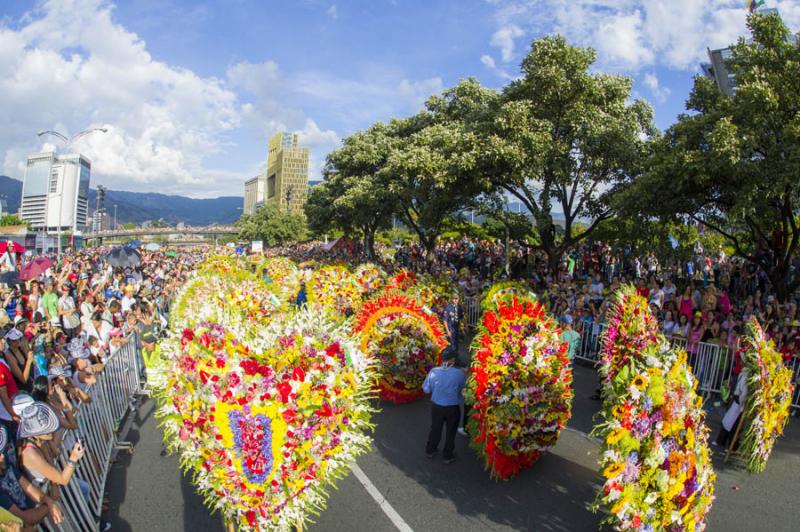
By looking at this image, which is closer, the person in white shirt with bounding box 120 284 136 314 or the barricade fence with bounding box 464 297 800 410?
the barricade fence with bounding box 464 297 800 410

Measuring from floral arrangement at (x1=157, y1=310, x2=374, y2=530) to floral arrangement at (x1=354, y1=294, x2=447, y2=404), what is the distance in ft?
14.1

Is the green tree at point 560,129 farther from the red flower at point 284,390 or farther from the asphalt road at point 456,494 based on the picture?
the red flower at point 284,390

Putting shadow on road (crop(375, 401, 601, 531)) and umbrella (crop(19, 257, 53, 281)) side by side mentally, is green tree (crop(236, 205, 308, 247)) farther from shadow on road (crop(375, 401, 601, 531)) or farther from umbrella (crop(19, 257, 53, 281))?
shadow on road (crop(375, 401, 601, 531))

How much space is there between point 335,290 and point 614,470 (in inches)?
383

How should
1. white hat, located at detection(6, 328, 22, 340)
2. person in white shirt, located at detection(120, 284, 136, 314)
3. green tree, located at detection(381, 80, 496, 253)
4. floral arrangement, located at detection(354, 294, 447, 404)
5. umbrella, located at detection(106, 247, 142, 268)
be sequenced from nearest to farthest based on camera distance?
white hat, located at detection(6, 328, 22, 340), floral arrangement, located at detection(354, 294, 447, 404), person in white shirt, located at detection(120, 284, 136, 314), green tree, located at detection(381, 80, 496, 253), umbrella, located at detection(106, 247, 142, 268)

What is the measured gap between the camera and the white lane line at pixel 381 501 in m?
5.48

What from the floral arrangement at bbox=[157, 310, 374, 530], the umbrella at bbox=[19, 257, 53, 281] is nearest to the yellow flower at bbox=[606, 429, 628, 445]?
the floral arrangement at bbox=[157, 310, 374, 530]

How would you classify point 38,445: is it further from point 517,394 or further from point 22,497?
point 517,394

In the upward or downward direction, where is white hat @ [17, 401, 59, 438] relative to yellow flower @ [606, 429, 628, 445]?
downward

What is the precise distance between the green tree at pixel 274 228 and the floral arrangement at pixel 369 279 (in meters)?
60.0

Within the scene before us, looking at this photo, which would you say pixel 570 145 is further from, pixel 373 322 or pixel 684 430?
pixel 684 430

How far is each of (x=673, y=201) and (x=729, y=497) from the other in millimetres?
8394

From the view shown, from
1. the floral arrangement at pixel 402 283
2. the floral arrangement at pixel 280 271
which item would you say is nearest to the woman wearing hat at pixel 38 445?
the floral arrangement at pixel 402 283

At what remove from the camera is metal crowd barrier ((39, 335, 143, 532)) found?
15.6 ft
